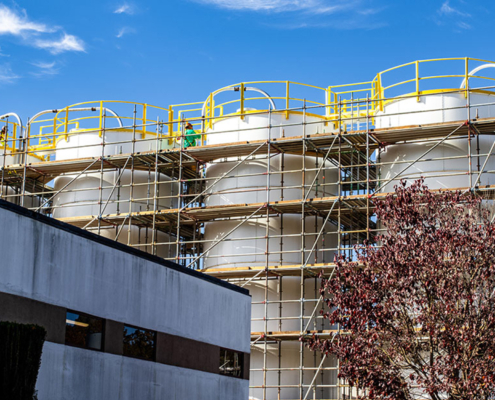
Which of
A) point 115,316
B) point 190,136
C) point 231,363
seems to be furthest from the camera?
point 190,136

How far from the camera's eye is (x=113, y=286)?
21.1 metres

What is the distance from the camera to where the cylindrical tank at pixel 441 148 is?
31.2 metres

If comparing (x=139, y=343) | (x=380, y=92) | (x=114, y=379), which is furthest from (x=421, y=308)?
(x=380, y=92)

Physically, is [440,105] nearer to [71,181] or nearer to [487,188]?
[487,188]

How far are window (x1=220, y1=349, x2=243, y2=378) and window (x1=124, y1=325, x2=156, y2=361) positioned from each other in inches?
137

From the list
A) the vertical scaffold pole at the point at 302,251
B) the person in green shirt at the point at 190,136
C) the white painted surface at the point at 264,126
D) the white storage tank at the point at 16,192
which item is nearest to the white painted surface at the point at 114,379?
the vertical scaffold pole at the point at 302,251

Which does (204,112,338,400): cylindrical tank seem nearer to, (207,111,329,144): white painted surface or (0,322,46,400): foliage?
A: (207,111,329,144): white painted surface

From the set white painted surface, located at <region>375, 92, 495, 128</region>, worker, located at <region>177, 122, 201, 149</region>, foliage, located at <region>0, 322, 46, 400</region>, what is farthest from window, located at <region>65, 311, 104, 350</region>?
worker, located at <region>177, 122, 201, 149</region>

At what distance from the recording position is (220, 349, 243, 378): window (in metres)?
25.5

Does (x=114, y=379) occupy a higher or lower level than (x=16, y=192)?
lower

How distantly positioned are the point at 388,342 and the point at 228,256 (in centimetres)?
1112

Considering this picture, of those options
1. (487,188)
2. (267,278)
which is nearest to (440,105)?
(487,188)

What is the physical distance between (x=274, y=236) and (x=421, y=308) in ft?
33.0

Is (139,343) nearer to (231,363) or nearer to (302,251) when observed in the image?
(231,363)
